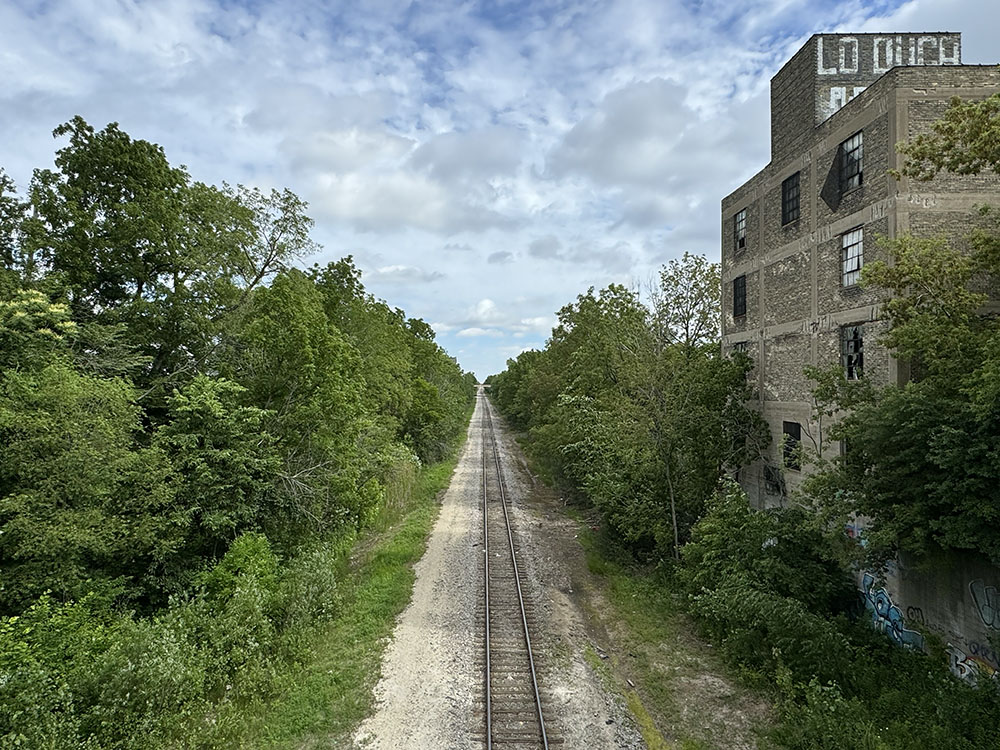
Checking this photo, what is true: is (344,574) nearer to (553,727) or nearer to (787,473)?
(553,727)

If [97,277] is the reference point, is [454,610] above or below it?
below

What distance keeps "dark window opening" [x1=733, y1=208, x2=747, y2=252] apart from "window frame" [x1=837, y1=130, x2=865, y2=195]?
194 inches

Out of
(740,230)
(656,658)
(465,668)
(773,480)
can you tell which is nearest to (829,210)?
(740,230)

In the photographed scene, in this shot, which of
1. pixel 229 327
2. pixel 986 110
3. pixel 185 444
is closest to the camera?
pixel 986 110

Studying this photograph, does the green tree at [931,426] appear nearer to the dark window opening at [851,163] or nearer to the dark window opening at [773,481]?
the dark window opening at [851,163]

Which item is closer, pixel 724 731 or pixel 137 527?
pixel 724 731

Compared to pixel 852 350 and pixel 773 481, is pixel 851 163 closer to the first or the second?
pixel 852 350

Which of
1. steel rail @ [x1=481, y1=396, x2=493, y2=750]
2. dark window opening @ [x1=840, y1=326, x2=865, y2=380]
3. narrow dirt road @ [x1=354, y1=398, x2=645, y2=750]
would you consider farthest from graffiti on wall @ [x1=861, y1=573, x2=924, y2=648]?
steel rail @ [x1=481, y1=396, x2=493, y2=750]

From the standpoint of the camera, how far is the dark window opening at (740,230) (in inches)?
754

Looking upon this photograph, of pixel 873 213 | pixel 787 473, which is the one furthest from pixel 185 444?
pixel 873 213

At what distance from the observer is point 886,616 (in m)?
11.8

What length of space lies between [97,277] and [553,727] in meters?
18.0

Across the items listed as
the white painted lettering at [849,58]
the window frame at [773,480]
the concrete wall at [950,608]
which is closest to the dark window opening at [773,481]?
the window frame at [773,480]

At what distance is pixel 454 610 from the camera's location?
1428cm
